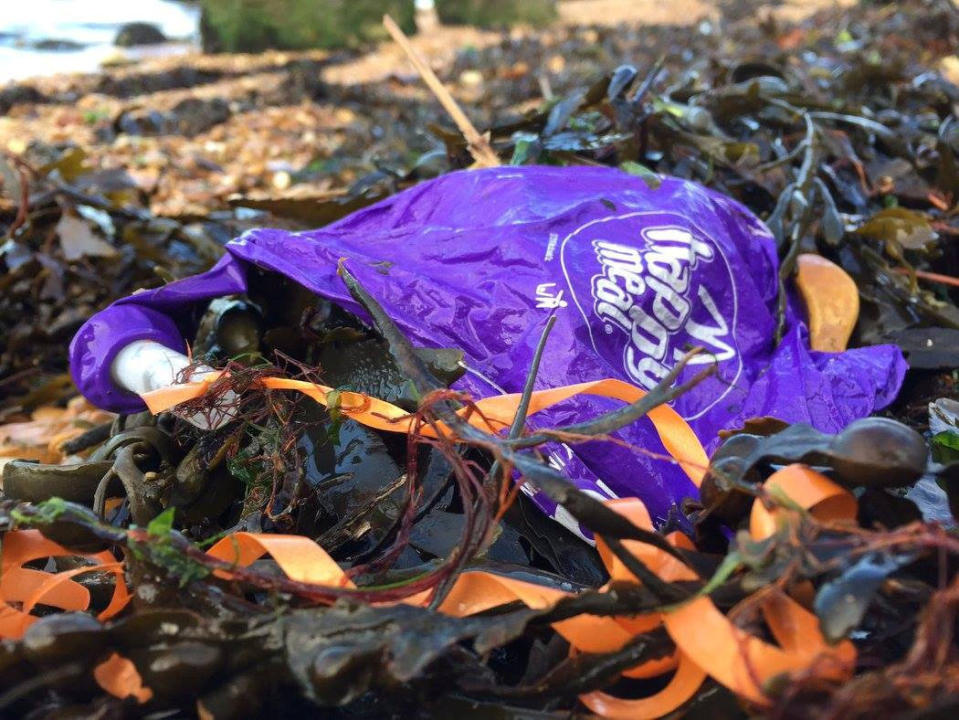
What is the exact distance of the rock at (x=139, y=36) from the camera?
31.5 feet

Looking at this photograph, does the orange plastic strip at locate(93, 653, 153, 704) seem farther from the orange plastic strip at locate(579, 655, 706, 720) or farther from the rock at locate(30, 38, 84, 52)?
the rock at locate(30, 38, 84, 52)

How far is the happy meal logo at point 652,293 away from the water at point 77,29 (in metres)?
6.34

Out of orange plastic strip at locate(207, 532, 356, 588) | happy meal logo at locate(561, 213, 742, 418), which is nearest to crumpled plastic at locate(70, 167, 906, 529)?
happy meal logo at locate(561, 213, 742, 418)

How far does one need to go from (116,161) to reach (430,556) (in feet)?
12.3

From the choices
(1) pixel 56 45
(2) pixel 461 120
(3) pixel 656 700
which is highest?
(1) pixel 56 45

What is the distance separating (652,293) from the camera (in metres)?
1.43

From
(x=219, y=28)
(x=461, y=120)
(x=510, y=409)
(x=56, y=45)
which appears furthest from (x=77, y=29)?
(x=510, y=409)

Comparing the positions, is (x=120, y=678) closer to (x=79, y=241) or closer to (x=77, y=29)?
(x=79, y=241)

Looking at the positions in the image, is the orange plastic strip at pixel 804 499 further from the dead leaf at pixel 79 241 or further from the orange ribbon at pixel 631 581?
the dead leaf at pixel 79 241

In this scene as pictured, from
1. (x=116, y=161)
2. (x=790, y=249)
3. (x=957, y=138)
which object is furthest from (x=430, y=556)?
(x=116, y=161)

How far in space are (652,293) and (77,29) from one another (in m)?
11.5

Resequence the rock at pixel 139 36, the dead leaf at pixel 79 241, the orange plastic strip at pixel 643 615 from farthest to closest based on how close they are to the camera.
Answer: the rock at pixel 139 36 → the dead leaf at pixel 79 241 → the orange plastic strip at pixel 643 615

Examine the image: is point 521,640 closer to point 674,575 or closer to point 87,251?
point 674,575

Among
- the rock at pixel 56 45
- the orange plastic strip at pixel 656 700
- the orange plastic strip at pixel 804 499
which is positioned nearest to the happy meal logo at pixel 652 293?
the orange plastic strip at pixel 804 499
